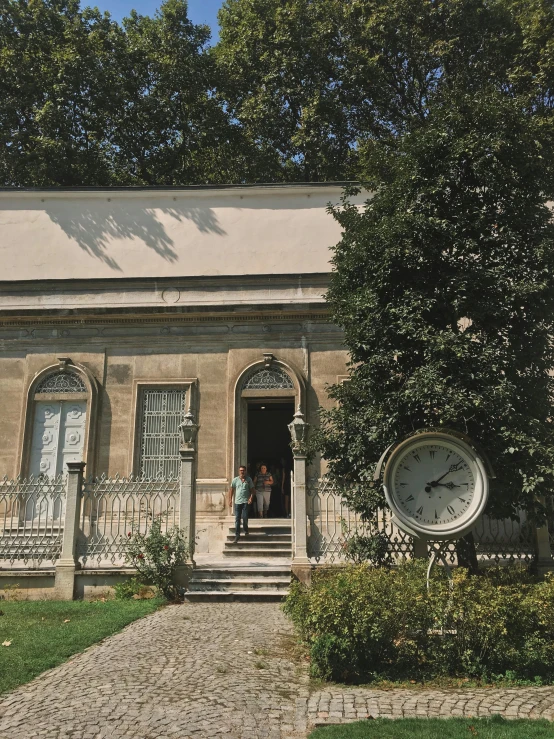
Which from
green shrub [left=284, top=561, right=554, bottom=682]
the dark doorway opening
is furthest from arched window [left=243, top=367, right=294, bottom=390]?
green shrub [left=284, top=561, right=554, bottom=682]

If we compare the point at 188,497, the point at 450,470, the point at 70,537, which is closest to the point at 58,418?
the point at 70,537

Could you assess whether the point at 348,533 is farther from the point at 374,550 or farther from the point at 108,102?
the point at 108,102

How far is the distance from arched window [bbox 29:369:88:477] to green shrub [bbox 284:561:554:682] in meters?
9.78

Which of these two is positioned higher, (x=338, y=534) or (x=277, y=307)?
(x=277, y=307)

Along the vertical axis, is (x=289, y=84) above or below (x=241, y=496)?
above

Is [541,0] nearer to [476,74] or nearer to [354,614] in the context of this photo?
[476,74]

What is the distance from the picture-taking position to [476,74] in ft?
75.7

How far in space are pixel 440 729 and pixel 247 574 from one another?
6.23 metres

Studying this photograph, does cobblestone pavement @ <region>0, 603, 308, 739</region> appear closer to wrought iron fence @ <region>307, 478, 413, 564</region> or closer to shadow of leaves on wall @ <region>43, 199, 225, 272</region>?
wrought iron fence @ <region>307, 478, 413, 564</region>

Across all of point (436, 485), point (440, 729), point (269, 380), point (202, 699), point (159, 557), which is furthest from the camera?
point (269, 380)

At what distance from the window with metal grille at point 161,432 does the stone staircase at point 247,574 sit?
303 centimetres

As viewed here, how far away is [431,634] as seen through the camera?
6.43 metres

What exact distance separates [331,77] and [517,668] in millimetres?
23579

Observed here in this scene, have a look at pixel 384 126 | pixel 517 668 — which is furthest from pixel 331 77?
pixel 517 668
